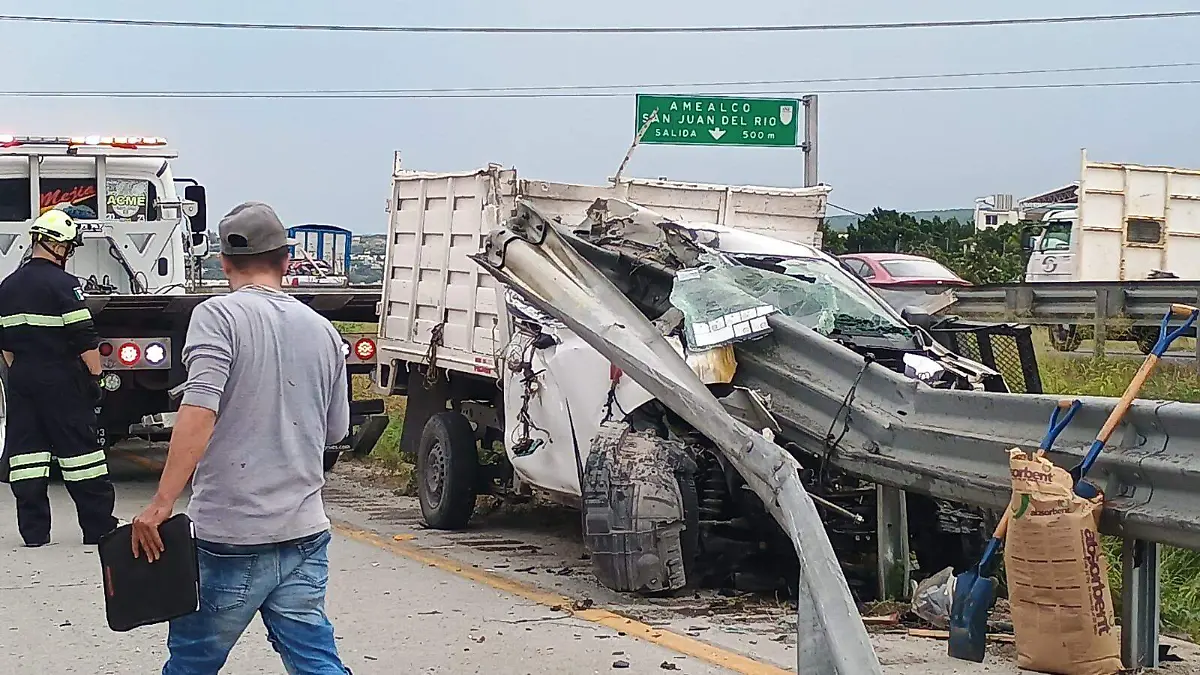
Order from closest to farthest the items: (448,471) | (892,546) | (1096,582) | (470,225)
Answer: (1096,582)
(892,546)
(448,471)
(470,225)

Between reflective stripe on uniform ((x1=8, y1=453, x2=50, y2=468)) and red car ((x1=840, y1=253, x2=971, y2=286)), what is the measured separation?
13.7 metres

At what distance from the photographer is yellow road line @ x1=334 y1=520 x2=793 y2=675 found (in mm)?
6055

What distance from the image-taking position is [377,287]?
12883mm

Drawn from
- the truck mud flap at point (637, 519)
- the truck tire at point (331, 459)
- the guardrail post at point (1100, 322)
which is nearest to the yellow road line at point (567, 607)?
the truck mud flap at point (637, 519)

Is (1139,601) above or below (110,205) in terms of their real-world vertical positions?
below

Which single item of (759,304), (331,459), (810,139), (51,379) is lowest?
(331,459)

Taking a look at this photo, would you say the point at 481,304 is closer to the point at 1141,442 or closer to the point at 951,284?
the point at 1141,442

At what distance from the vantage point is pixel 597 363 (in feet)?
25.5

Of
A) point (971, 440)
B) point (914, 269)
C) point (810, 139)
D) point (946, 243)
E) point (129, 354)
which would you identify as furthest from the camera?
point (946, 243)

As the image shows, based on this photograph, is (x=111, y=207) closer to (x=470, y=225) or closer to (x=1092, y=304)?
(x=470, y=225)

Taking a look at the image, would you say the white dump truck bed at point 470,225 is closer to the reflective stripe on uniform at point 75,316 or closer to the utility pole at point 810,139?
the reflective stripe on uniform at point 75,316

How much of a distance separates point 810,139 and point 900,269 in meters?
2.28

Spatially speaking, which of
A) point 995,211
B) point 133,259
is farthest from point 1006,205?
point 133,259

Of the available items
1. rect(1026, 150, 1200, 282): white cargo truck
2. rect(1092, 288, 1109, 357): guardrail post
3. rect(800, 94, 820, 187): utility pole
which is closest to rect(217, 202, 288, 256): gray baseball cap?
rect(1092, 288, 1109, 357): guardrail post
